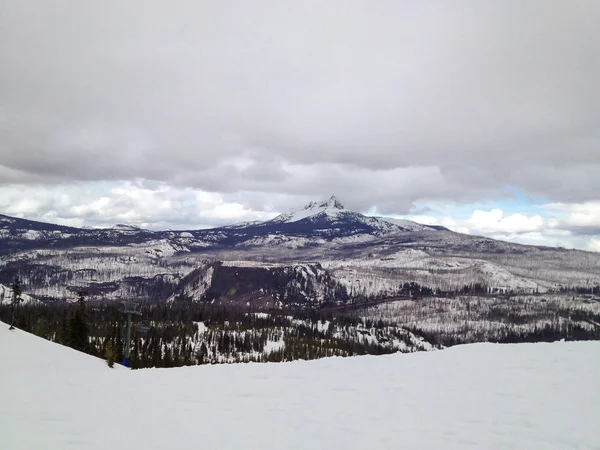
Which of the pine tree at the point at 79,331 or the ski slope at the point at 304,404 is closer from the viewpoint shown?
the ski slope at the point at 304,404

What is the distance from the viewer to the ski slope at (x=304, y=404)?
1115cm

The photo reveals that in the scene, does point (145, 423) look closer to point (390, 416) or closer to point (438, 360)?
point (390, 416)

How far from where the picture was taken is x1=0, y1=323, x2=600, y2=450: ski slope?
11.1 meters

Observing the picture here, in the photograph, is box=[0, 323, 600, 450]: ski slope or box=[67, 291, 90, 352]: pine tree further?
box=[67, 291, 90, 352]: pine tree

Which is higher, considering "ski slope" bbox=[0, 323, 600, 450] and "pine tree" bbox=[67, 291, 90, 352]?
"ski slope" bbox=[0, 323, 600, 450]

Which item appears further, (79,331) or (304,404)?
(79,331)

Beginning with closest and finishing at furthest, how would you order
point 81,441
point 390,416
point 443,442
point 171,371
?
1. point 81,441
2. point 443,442
3. point 390,416
4. point 171,371

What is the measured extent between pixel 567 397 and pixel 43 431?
1721 centimetres

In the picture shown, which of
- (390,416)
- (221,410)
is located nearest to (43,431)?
(221,410)

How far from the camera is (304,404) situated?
14.5 metres

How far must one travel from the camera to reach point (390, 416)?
1333cm

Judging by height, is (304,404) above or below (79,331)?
above

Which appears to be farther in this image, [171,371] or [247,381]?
[171,371]

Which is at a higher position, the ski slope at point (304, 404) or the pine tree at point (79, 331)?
the ski slope at point (304, 404)
